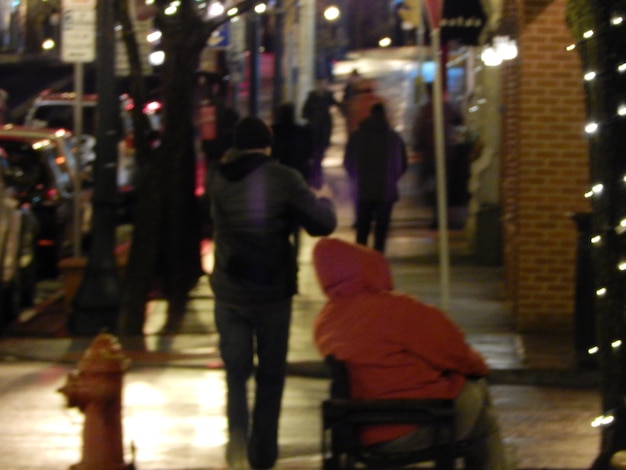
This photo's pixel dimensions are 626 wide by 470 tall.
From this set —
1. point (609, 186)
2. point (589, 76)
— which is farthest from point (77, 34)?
point (609, 186)

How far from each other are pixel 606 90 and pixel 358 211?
7.18 metres

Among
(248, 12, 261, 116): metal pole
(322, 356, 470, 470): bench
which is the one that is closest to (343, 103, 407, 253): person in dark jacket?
(248, 12, 261, 116): metal pole

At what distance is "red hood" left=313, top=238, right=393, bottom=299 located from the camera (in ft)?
15.4

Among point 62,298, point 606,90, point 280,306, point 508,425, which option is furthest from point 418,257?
point 606,90

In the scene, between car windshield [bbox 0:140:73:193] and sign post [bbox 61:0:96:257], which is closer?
sign post [bbox 61:0:96:257]

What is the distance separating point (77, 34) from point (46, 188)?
3379mm

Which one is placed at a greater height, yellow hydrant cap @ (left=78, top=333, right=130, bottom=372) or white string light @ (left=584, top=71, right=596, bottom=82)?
white string light @ (left=584, top=71, right=596, bottom=82)

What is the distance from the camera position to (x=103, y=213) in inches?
425

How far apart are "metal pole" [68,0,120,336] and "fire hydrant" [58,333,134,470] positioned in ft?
16.2

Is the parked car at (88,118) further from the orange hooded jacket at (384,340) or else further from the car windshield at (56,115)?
the orange hooded jacket at (384,340)

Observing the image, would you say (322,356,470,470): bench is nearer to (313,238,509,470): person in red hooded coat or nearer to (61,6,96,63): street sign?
(313,238,509,470): person in red hooded coat

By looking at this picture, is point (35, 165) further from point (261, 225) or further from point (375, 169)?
point (261, 225)

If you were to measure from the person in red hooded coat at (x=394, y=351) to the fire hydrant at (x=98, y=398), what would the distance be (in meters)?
1.46

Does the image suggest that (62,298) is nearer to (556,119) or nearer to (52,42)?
(556,119)
